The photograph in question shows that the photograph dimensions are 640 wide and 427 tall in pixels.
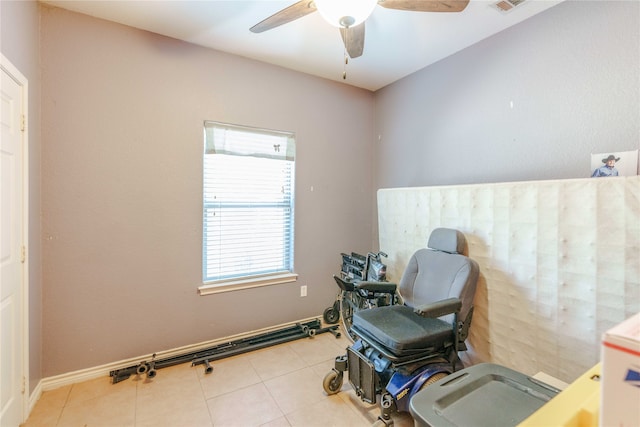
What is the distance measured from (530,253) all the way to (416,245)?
35.6 inches

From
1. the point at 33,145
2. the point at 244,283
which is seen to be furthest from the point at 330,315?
the point at 33,145

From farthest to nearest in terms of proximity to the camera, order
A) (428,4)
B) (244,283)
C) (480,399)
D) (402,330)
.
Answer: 1. (244,283)
2. (402,330)
3. (428,4)
4. (480,399)

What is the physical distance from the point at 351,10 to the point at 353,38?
49 centimetres

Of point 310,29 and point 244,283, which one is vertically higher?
point 310,29

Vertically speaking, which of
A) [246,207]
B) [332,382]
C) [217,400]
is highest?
[246,207]

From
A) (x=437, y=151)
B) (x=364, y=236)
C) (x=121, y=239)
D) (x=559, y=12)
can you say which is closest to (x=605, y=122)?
(x=559, y=12)

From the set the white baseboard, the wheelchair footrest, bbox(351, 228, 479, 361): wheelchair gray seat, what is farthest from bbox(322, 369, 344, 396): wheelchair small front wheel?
the white baseboard

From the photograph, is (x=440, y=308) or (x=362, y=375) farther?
(x=362, y=375)

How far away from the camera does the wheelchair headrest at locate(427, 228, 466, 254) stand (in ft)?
6.91

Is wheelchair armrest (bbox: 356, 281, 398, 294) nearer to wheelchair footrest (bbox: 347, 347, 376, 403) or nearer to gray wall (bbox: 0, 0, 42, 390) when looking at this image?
wheelchair footrest (bbox: 347, 347, 376, 403)

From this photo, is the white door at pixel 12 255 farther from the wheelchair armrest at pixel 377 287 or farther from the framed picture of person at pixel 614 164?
the framed picture of person at pixel 614 164

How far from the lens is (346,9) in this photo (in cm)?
129

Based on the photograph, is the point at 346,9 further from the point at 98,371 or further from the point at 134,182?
the point at 98,371

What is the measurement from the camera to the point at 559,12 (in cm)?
195
